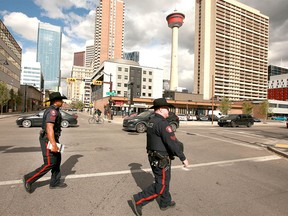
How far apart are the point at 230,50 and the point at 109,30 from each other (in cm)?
8222

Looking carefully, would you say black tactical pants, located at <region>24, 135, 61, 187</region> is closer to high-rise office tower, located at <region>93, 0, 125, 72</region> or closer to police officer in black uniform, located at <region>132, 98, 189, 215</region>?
police officer in black uniform, located at <region>132, 98, 189, 215</region>

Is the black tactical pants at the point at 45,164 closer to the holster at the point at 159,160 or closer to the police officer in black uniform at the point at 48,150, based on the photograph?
the police officer in black uniform at the point at 48,150

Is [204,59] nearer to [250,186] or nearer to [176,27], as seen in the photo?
[176,27]

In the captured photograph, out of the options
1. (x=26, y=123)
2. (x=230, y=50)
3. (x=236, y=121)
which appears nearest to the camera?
(x=26, y=123)

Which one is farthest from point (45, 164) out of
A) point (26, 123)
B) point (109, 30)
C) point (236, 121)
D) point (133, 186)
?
point (109, 30)

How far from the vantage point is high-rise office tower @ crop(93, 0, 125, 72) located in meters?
122

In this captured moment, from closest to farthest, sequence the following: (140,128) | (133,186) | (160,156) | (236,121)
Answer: (160,156)
(133,186)
(140,128)
(236,121)

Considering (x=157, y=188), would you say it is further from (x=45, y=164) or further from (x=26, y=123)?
(x=26, y=123)

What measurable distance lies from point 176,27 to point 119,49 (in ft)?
159

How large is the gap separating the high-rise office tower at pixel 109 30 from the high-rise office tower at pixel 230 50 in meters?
50.8

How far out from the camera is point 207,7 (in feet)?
389

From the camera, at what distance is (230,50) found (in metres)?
128

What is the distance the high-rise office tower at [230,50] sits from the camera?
119 meters

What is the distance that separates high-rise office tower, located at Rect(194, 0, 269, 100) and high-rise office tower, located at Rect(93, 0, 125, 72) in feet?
167
